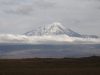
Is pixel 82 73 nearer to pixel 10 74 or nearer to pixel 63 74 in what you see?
pixel 63 74

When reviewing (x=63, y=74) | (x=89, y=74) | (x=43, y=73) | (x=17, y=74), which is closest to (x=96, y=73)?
(x=89, y=74)

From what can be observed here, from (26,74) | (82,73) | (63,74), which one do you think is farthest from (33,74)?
(82,73)

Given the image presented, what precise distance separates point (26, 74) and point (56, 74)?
3250 mm

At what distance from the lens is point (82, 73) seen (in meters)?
34.6

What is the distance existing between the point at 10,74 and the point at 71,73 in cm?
674

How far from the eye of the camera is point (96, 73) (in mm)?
34438

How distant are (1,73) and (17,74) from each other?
5.93 ft

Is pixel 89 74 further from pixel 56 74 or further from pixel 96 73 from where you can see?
pixel 56 74

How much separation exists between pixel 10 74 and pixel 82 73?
7.93m

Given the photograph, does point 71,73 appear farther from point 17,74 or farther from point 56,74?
point 17,74

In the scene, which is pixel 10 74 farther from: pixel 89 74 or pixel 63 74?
pixel 89 74

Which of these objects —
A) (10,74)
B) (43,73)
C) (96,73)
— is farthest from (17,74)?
(96,73)

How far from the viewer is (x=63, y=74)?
1339 inches

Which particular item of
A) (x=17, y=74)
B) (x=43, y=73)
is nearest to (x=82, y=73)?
(x=43, y=73)
